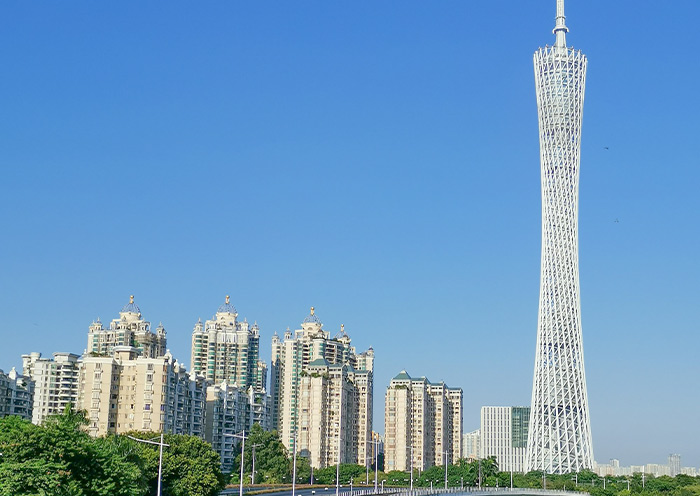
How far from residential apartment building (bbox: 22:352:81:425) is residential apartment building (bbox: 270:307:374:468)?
23196mm

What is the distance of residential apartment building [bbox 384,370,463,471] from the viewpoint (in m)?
122

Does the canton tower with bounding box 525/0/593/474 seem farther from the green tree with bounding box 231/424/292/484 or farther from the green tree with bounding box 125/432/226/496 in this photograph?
the green tree with bounding box 125/432/226/496

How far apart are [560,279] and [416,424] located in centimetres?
4429

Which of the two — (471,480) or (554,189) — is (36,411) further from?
(554,189)

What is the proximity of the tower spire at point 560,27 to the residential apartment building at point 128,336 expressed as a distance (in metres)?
60.6

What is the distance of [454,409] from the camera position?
453 feet

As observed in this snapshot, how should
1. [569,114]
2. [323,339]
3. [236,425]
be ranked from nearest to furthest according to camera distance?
[569,114] < [236,425] < [323,339]

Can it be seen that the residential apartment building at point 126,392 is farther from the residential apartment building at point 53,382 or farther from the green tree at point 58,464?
the green tree at point 58,464

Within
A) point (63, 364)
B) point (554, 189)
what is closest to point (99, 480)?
point (554, 189)

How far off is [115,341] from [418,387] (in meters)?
37.1

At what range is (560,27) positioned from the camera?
91375 millimetres

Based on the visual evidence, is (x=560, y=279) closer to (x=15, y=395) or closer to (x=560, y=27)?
(x=560, y=27)

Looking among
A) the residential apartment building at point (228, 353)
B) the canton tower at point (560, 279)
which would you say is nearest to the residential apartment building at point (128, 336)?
the residential apartment building at point (228, 353)

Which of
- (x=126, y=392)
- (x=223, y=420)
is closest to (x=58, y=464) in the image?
(x=126, y=392)
